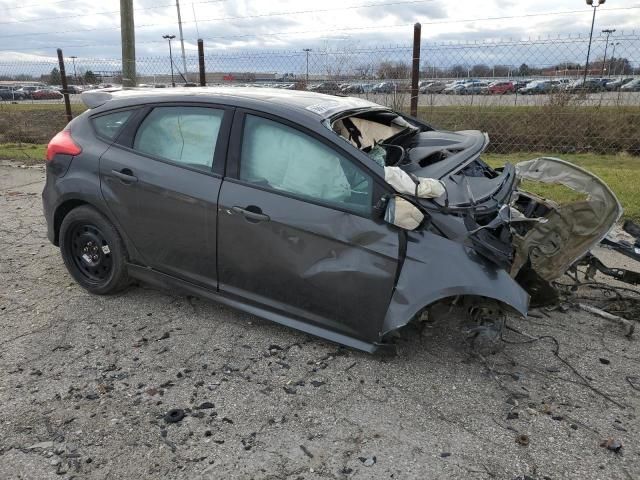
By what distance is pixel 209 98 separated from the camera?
3629 mm

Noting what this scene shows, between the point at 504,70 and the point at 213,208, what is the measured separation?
685cm

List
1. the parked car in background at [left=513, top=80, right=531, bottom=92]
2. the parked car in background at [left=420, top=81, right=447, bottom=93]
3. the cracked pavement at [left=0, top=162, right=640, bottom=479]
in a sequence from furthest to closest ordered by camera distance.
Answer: the parked car in background at [left=513, top=80, right=531, bottom=92]
the parked car in background at [left=420, top=81, right=447, bottom=93]
the cracked pavement at [left=0, top=162, right=640, bottom=479]

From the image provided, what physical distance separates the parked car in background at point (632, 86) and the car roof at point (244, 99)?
23.5 feet

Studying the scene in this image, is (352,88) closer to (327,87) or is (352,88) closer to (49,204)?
(327,87)

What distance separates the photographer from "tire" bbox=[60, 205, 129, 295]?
13.0 ft

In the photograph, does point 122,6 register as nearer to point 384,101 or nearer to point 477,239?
point 384,101

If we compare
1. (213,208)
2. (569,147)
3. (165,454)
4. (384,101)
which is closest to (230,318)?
(213,208)

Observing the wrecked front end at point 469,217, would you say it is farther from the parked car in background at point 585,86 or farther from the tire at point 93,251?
the parked car in background at point 585,86

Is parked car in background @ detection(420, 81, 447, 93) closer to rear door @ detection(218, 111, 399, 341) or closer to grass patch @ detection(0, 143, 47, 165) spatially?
rear door @ detection(218, 111, 399, 341)

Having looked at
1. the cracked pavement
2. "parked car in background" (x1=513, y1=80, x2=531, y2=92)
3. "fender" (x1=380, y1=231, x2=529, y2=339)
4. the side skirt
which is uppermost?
"parked car in background" (x1=513, y1=80, x2=531, y2=92)

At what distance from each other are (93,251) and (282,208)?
5.94 feet

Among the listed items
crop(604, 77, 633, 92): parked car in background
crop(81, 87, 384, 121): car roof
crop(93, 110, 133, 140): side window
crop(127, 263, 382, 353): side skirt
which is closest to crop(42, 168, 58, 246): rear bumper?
crop(93, 110, 133, 140): side window

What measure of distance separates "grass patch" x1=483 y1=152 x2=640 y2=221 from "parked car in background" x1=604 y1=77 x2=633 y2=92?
1.30 metres

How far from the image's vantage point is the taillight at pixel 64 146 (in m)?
4.04
